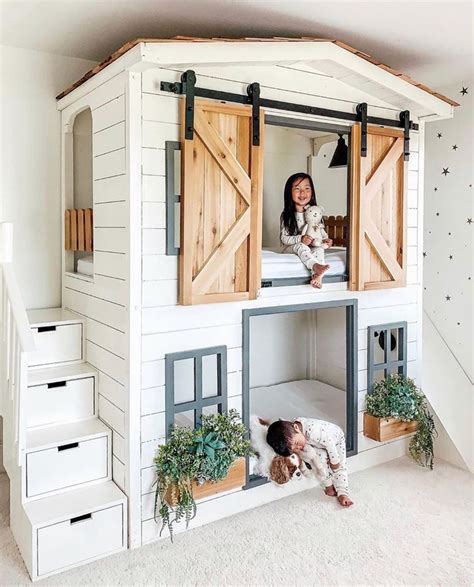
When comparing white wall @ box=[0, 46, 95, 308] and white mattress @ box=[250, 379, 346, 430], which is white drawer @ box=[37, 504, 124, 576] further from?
white wall @ box=[0, 46, 95, 308]

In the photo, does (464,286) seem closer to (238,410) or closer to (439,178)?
(439,178)

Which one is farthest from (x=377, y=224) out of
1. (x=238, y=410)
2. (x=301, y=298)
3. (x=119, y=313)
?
(x=119, y=313)

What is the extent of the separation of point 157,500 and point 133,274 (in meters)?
1.07

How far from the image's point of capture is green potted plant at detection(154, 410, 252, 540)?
8.07 ft

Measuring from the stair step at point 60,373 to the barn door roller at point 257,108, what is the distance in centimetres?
128

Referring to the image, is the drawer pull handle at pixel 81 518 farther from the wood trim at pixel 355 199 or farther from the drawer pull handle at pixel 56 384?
the wood trim at pixel 355 199

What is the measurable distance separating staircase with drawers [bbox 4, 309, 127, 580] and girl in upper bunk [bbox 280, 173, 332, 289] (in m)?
1.26

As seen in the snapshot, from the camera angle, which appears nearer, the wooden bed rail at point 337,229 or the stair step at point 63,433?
the stair step at point 63,433

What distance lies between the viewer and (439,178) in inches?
149

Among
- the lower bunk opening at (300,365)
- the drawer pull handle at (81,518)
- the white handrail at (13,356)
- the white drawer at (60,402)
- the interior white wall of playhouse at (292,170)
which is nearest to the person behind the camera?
the white handrail at (13,356)

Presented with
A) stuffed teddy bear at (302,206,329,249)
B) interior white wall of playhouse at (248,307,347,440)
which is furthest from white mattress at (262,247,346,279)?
interior white wall of playhouse at (248,307,347,440)

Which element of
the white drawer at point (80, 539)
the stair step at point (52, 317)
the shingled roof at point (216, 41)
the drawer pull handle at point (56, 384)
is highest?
the shingled roof at point (216, 41)

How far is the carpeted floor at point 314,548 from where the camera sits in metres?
2.32

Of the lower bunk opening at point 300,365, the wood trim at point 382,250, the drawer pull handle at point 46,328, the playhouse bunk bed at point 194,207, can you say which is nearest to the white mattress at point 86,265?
the playhouse bunk bed at point 194,207
